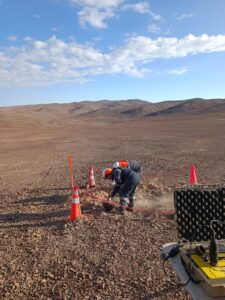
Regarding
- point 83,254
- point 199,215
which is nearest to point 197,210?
point 199,215

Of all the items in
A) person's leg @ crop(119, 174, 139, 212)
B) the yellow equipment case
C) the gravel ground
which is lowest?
the gravel ground

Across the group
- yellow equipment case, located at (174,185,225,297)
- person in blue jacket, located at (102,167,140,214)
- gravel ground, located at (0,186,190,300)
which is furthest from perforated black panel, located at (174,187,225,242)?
person in blue jacket, located at (102,167,140,214)

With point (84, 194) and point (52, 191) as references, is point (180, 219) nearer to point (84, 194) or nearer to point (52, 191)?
point (84, 194)

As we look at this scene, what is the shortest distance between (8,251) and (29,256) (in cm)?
49

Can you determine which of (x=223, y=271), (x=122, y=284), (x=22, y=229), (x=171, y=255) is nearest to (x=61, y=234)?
(x=22, y=229)

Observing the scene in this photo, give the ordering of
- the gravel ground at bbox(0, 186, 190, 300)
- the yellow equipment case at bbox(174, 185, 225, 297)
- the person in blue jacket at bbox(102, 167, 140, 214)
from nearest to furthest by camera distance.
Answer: the yellow equipment case at bbox(174, 185, 225, 297)
the gravel ground at bbox(0, 186, 190, 300)
the person in blue jacket at bbox(102, 167, 140, 214)

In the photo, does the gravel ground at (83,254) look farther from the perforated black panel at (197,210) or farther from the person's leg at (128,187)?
the perforated black panel at (197,210)

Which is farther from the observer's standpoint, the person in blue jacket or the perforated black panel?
the person in blue jacket

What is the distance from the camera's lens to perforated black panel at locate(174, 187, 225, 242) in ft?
12.9

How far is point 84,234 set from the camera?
697cm

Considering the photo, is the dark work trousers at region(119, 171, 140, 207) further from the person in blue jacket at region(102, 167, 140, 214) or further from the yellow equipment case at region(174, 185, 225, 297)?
the yellow equipment case at region(174, 185, 225, 297)

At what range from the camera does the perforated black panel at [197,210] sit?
393 centimetres

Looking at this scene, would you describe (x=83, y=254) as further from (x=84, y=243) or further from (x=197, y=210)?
(x=197, y=210)

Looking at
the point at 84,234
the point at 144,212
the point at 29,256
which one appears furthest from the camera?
the point at 144,212
